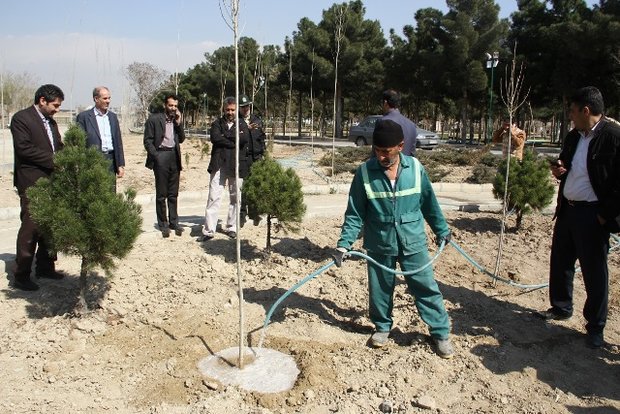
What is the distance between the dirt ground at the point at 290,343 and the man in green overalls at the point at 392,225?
269 mm

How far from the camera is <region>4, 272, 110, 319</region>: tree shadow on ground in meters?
4.44

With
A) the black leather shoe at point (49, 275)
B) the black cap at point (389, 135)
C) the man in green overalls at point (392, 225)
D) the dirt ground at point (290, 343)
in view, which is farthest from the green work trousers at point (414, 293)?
the black leather shoe at point (49, 275)

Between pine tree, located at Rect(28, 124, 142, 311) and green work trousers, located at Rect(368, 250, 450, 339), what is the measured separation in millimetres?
1900

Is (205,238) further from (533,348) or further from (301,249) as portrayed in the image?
(533,348)

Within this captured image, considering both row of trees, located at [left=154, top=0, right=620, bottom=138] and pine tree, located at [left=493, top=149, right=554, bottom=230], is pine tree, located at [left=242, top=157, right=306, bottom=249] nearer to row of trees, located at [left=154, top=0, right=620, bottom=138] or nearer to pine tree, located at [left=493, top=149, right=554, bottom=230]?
pine tree, located at [left=493, top=149, right=554, bottom=230]

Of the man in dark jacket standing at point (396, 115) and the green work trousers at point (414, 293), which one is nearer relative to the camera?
the green work trousers at point (414, 293)

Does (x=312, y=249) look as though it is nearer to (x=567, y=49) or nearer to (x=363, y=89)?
(x=567, y=49)

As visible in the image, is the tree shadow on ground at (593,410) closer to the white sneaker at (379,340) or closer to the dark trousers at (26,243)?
the white sneaker at (379,340)

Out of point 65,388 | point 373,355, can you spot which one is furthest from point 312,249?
point 65,388

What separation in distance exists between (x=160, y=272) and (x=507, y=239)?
4.36 m

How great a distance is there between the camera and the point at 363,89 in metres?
33.5

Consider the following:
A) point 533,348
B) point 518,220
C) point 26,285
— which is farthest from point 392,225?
point 518,220

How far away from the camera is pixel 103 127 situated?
5676 millimetres

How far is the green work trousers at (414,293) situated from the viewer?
3.76 meters
